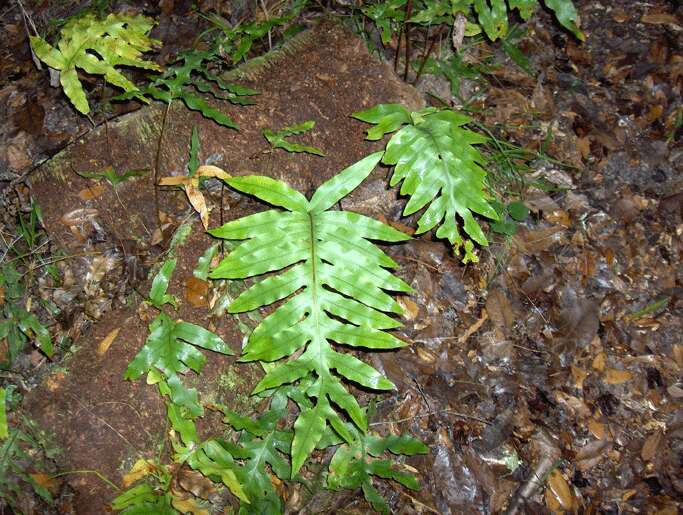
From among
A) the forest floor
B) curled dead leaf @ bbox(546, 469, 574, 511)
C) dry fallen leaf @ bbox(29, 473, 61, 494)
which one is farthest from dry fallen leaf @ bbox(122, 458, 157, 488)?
curled dead leaf @ bbox(546, 469, 574, 511)

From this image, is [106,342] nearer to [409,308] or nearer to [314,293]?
[314,293]

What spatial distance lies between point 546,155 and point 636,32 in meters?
1.69

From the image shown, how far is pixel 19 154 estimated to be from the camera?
3.29m

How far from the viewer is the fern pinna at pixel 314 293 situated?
2.28 metres

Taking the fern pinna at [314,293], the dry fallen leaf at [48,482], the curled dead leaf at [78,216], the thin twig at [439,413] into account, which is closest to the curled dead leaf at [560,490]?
the thin twig at [439,413]

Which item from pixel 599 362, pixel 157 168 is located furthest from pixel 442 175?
pixel 599 362

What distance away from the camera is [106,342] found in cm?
251

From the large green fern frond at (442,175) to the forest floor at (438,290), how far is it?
52cm

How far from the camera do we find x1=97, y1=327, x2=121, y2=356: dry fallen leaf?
2494 millimetres

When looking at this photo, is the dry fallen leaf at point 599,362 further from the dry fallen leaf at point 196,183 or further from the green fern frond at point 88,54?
the green fern frond at point 88,54

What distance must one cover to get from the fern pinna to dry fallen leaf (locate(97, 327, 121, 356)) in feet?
2.30

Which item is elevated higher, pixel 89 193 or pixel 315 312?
pixel 89 193

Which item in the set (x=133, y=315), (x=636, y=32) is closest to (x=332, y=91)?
(x=133, y=315)

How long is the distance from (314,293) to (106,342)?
1.08 metres
